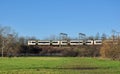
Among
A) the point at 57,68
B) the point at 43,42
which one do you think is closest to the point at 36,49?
the point at 43,42

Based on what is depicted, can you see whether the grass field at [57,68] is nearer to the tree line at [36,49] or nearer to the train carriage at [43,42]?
the tree line at [36,49]

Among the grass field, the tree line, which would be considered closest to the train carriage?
the tree line

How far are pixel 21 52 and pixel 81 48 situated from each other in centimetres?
2527

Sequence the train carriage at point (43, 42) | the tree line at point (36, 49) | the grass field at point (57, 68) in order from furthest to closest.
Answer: the train carriage at point (43, 42), the tree line at point (36, 49), the grass field at point (57, 68)

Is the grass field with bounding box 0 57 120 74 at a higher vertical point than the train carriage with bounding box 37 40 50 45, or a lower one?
lower

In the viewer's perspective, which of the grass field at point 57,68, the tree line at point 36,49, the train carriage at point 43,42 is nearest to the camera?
the grass field at point 57,68

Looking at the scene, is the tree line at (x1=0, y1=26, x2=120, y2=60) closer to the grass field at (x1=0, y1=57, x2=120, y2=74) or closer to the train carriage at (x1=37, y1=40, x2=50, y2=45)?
the train carriage at (x1=37, y1=40, x2=50, y2=45)

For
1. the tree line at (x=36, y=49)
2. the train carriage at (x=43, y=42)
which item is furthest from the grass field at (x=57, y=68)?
the train carriage at (x=43, y=42)

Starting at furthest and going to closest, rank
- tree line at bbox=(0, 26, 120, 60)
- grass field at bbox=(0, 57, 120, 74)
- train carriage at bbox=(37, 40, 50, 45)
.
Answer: train carriage at bbox=(37, 40, 50, 45) < tree line at bbox=(0, 26, 120, 60) < grass field at bbox=(0, 57, 120, 74)

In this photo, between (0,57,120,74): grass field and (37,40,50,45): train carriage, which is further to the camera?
(37,40,50,45): train carriage

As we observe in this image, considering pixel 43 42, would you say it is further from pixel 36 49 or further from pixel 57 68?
pixel 57 68

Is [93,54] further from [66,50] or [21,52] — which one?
[21,52]

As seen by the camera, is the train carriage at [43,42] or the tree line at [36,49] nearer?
the tree line at [36,49]

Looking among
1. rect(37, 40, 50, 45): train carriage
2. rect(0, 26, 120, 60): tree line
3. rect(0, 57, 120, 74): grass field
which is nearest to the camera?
rect(0, 57, 120, 74): grass field
